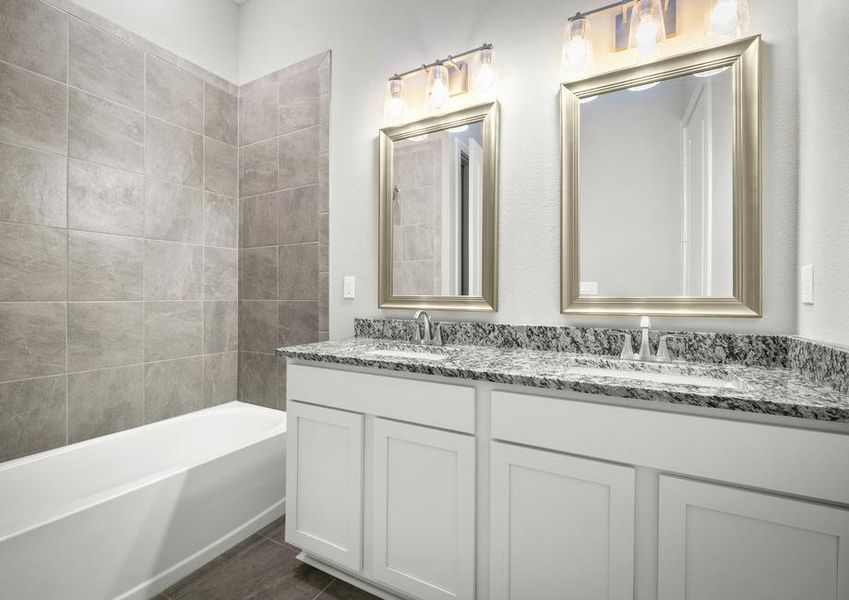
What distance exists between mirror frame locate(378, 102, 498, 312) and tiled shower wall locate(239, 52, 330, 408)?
1.28ft

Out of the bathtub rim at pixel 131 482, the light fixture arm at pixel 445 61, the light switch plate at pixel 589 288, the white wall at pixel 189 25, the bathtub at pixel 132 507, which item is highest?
the white wall at pixel 189 25

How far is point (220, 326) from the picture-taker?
240cm

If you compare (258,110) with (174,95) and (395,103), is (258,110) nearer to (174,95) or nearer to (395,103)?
(174,95)

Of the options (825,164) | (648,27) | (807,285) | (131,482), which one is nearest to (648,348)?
(807,285)

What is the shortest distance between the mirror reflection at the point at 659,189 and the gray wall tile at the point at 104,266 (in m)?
2.12

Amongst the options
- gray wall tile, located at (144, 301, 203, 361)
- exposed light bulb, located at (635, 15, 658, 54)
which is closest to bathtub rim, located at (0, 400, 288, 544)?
gray wall tile, located at (144, 301, 203, 361)

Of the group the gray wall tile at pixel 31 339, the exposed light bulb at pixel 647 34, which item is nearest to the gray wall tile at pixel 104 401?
the gray wall tile at pixel 31 339

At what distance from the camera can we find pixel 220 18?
2.40 m

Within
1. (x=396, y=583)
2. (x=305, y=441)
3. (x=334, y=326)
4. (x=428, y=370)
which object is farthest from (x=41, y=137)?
(x=396, y=583)

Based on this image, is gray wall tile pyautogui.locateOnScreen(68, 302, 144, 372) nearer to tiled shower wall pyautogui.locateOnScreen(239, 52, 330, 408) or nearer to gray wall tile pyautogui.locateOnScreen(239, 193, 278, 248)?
tiled shower wall pyautogui.locateOnScreen(239, 52, 330, 408)

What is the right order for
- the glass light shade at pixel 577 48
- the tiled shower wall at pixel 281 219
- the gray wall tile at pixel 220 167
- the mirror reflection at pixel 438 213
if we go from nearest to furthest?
the glass light shade at pixel 577 48 < the mirror reflection at pixel 438 213 < the tiled shower wall at pixel 281 219 < the gray wall tile at pixel 220 167

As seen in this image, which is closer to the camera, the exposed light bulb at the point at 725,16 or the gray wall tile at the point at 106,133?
the exposed light bulb at the point at 725,16

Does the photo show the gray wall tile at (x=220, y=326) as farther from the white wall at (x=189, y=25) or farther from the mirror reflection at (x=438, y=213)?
the white wall at (x=189, y=25)

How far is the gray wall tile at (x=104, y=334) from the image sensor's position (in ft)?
5.86
